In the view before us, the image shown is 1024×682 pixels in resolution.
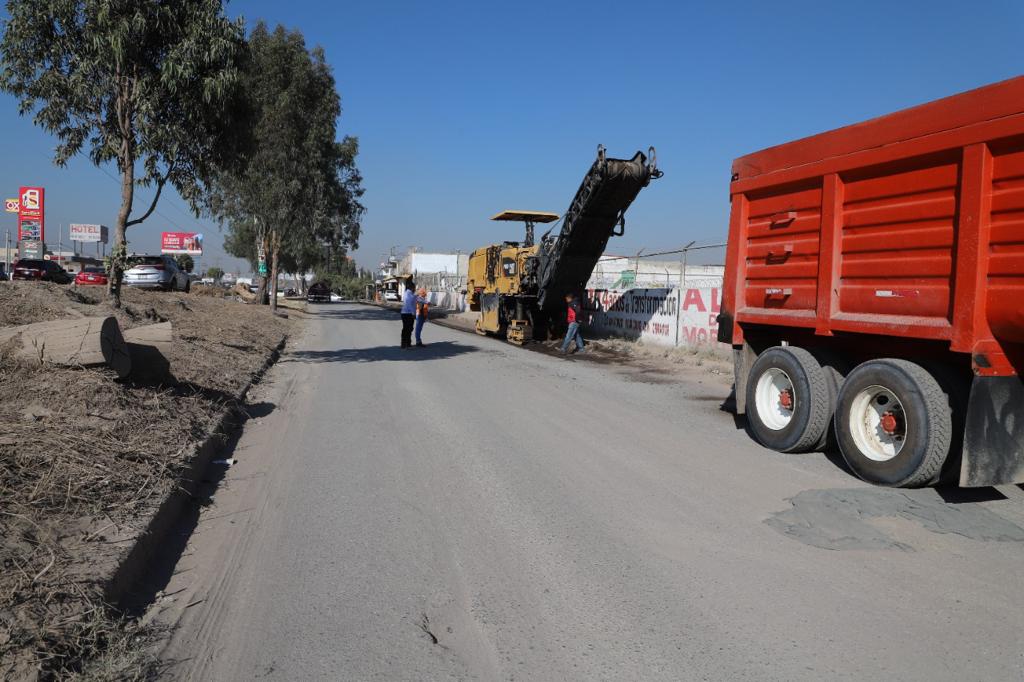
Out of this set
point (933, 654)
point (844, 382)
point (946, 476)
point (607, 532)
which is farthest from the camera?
point (844, 382)

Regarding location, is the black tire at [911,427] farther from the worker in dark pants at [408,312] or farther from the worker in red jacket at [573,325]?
the worker in dark pants at [408,312]

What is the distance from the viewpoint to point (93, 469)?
4.75 meters

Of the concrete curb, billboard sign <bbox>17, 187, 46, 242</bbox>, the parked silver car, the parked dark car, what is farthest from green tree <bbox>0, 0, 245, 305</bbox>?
the parked dark car

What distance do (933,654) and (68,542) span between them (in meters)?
4.34

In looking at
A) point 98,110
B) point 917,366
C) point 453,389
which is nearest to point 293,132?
point 98,110

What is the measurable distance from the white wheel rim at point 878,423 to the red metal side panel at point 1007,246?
98cm

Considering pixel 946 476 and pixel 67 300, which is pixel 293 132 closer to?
pixel 67 300

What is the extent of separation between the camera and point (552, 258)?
59.7ft

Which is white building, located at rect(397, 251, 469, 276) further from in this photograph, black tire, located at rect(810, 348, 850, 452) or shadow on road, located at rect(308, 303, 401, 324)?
black tire, located at rect(810, 348, 850, 452)

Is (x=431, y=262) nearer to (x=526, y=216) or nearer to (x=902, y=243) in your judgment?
(x=526, y=216)

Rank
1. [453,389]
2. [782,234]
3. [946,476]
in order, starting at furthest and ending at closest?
[453,389], [782,234], [946,476]

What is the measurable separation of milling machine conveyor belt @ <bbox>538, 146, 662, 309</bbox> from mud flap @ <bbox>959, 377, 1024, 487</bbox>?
10.9 metres

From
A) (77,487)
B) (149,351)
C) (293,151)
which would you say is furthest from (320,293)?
(77,487)

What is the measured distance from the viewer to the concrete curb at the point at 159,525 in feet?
11.6
